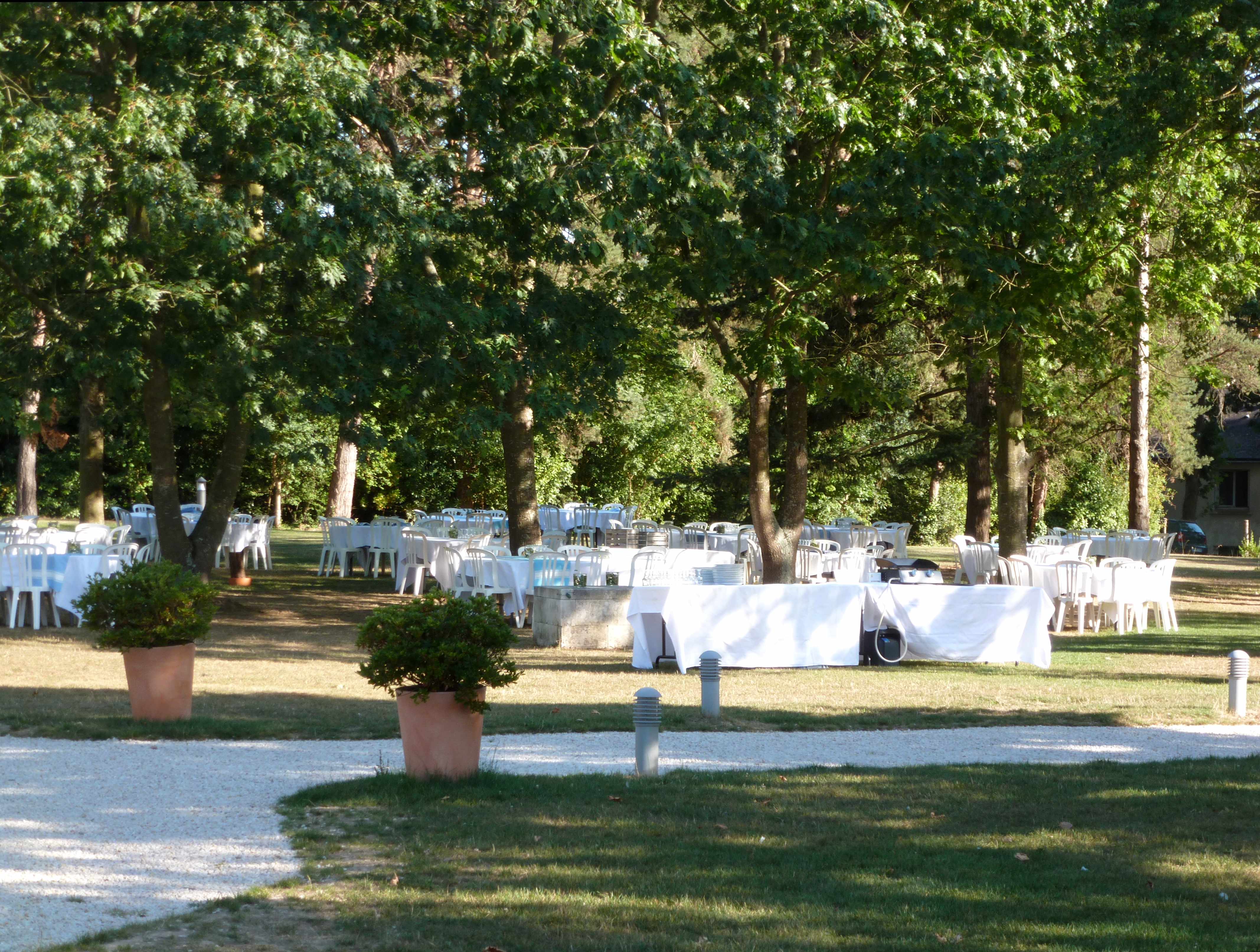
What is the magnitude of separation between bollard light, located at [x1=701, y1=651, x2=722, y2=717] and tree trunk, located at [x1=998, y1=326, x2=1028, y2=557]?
9.55 m

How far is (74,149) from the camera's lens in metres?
12.0

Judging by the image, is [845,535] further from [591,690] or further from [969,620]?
[591,690]

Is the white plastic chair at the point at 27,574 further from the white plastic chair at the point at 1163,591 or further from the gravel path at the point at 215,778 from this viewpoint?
the white plastic chair at the point at 1163,591

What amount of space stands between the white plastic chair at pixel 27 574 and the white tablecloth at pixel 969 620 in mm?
9223

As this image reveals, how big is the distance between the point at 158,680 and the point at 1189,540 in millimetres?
43066

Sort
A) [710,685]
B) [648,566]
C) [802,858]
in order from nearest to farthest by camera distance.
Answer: [802,858] < [710,685] < [648,566]

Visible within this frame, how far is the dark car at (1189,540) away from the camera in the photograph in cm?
4494

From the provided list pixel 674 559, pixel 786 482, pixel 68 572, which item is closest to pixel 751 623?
Answer: pixel 674 559

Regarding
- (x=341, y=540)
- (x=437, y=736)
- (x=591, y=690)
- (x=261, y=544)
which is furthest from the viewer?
(x=261, y=544)

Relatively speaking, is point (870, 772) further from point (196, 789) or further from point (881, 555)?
point (881, 555)

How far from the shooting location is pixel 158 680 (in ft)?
28.5

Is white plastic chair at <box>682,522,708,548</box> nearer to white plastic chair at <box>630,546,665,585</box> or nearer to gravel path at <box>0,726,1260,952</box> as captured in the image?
white plastic chair at <box>630,546,665,585</box>

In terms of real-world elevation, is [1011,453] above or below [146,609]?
above

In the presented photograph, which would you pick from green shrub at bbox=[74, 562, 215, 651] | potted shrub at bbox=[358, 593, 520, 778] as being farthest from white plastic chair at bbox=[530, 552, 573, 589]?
potted shrub at bbox=[358, 593, 520, 778]
